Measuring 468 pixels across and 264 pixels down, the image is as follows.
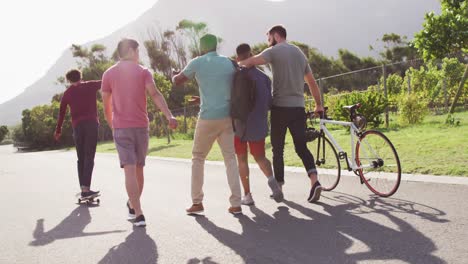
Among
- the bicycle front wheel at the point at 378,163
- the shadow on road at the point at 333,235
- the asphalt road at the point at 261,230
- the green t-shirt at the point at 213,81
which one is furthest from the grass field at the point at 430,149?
the green t-shirt at the point at 213,81

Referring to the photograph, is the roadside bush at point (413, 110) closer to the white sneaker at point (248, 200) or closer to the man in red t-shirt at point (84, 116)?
the white sneaker at point (248, 200)

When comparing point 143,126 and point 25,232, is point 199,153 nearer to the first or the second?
point 143,126

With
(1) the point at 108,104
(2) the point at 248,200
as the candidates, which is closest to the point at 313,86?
(2) the point at 248,200

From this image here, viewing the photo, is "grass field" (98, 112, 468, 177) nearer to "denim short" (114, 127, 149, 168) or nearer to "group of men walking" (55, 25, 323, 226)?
"group of men walking" (55, 25, 323, 226)

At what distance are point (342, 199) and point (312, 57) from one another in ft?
161

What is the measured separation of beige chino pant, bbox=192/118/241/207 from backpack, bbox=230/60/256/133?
14cm

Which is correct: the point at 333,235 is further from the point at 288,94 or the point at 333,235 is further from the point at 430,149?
the point at 430,149

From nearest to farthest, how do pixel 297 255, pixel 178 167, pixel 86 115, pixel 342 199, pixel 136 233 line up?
pixel 297 255
pixel 136 233
pixel 342 199
pixel 86 115
pixel 178 167

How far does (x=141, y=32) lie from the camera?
266 ft

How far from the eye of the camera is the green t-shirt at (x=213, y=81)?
5.50 m

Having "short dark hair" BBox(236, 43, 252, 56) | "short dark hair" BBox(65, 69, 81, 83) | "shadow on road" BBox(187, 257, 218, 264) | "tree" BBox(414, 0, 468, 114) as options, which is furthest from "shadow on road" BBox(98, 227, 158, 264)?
"tree" BBox(414, 0, 468, 114)

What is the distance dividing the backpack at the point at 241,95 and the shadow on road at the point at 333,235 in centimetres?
111

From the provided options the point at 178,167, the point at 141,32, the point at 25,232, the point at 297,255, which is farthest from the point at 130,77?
the point at 141,32

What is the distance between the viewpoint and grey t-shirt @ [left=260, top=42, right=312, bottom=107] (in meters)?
5.82
